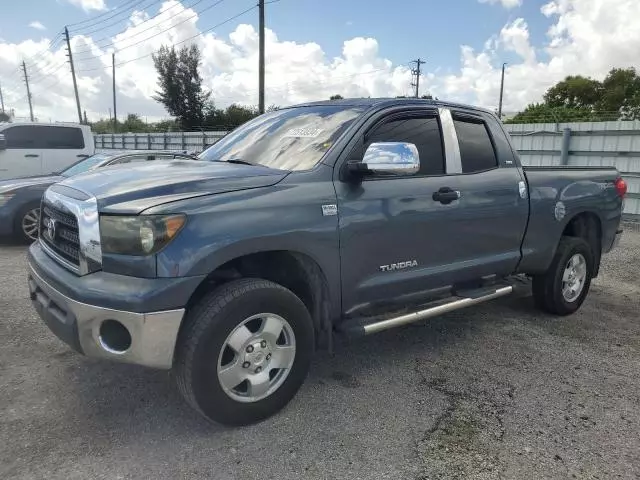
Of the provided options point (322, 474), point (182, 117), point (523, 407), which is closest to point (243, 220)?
point (322, 474)

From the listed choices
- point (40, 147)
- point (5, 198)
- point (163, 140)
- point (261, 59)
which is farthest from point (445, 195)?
point (163, 140)

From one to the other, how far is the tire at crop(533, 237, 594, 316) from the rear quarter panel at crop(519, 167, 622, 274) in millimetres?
132

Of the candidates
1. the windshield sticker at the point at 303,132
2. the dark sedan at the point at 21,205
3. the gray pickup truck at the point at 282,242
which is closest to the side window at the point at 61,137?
the dark sedan at the point at 21,205

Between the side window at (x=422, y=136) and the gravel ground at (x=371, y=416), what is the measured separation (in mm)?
1439

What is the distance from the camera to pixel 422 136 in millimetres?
3703

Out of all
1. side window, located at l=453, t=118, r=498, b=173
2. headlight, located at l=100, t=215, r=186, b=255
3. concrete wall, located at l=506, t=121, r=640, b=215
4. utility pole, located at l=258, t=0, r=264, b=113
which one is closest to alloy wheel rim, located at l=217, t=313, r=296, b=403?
headlight, located at l=100, t=215, r=186, b=255

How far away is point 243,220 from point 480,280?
2.28 metres

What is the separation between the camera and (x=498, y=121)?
4.47 metres

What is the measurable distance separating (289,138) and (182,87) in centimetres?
5083

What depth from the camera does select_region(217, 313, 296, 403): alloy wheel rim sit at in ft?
8.91

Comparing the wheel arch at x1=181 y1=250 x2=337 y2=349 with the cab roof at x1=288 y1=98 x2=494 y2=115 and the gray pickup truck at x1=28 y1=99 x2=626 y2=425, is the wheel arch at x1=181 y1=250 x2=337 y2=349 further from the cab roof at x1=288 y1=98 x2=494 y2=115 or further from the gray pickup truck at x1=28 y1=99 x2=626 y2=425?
the cab roof at x1=288 y1=98 x2=494 y2=115

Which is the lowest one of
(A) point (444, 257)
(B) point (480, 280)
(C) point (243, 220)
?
(B) point (480, 280)

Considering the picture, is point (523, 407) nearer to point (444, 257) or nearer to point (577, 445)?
point (577, 445)

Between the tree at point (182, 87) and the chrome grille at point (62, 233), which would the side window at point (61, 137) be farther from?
the tree at point (182, 87)
